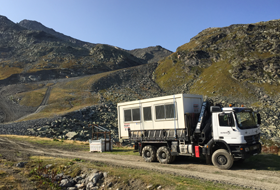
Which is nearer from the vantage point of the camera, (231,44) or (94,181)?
(94,181)

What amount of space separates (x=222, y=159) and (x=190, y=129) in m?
2.63

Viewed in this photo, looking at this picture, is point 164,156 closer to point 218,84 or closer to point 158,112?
point 158,112

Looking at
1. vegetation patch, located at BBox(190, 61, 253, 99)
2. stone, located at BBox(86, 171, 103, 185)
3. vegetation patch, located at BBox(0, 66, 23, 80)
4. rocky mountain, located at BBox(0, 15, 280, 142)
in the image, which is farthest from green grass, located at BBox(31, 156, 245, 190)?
vegetation patch, located at BBox(0, 66, 23, 80)

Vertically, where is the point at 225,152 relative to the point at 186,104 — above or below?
below

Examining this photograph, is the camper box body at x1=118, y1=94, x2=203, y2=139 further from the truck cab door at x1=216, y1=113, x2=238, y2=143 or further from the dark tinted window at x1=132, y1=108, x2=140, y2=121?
the truck cab door at x1=216, y1=113, x2=238, y2=143

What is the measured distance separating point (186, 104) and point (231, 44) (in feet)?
270

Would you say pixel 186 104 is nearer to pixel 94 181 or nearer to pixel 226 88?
pixel 94 181

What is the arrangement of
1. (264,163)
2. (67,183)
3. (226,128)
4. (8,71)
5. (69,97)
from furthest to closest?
(8,71), (69,97), (264,163), (67,183), (226,128)

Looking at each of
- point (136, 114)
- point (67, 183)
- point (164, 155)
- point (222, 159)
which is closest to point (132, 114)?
point (136, 114)

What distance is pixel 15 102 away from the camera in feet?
211

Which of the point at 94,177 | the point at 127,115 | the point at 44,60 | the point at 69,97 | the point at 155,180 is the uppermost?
the point at 44,60

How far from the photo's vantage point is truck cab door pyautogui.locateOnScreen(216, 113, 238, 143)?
11578 millimetres

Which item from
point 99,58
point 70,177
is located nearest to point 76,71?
point 99,58

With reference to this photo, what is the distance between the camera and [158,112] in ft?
49.1
